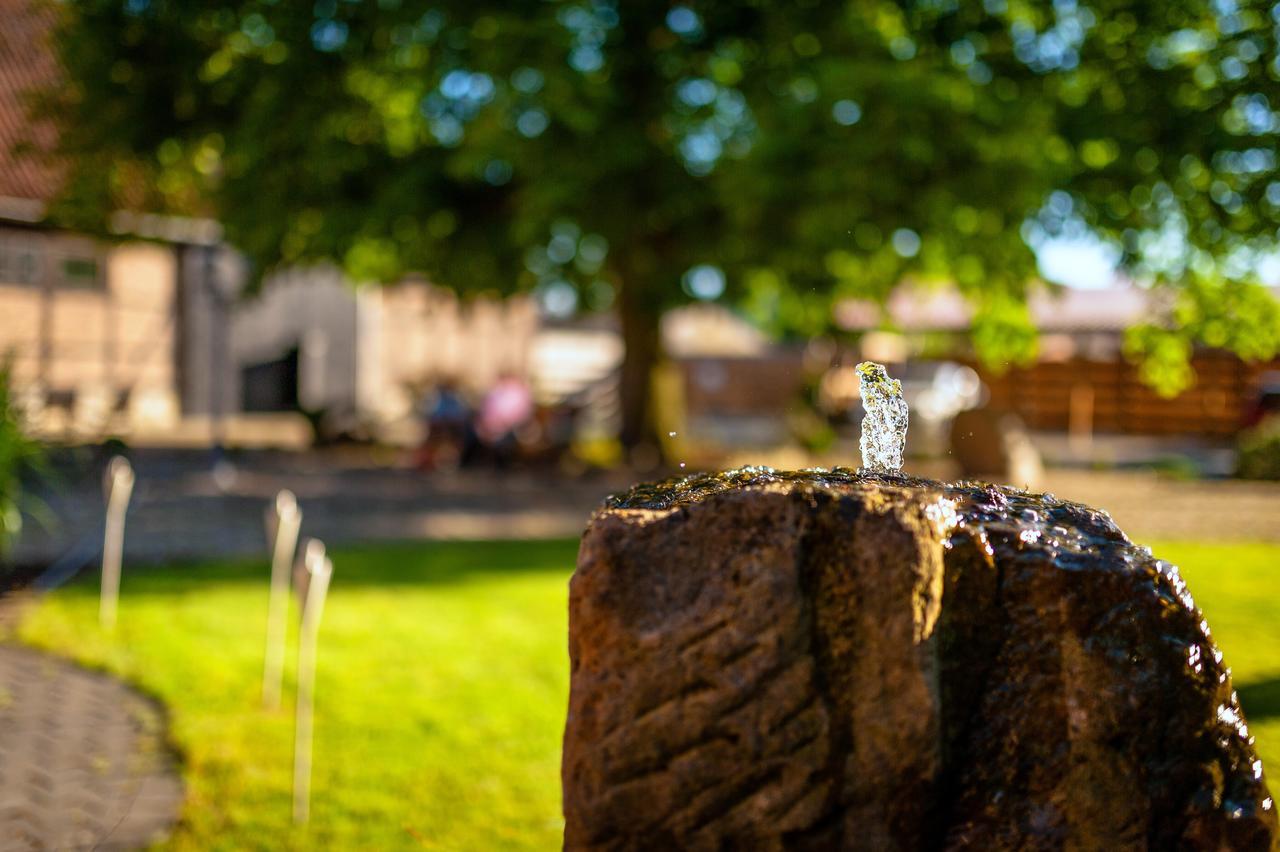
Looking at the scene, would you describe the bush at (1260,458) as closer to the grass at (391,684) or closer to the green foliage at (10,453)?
the grass at (391,684)

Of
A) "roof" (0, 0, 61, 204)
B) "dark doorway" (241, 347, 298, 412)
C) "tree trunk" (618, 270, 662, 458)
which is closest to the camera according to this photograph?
"tree trunk" (618, 270, 662, 458)

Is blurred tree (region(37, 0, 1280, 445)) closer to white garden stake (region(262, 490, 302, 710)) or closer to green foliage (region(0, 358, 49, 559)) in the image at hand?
green foliage (region(0, 358, 49, 559))

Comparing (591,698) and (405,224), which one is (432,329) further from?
(591,698)

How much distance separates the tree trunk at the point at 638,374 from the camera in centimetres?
1775

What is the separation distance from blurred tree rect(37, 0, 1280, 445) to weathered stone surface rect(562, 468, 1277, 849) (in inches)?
360

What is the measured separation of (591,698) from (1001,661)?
878mm

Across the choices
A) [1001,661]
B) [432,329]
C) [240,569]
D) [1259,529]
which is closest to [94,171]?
[240,569]

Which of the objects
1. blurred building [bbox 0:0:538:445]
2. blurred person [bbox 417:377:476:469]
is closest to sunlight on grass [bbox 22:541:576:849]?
blurred person [bbox 417:377:476:469]

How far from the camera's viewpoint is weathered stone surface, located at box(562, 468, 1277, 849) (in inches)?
96.3

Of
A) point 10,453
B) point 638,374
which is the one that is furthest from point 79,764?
point 638,374

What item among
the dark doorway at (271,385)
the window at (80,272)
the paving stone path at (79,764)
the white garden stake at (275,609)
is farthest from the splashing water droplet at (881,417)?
the dark doorway at (271,385)

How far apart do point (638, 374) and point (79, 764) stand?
1357 centimetres

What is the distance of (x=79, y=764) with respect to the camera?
15.8 feet

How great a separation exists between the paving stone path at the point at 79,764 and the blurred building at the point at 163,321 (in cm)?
1148
